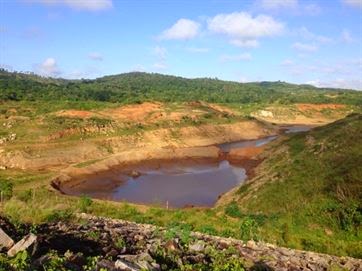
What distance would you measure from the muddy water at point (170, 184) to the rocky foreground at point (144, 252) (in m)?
23.3

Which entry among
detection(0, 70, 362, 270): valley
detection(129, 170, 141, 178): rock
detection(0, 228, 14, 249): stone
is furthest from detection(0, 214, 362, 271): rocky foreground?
detection(129, 170, 141, 178): rock

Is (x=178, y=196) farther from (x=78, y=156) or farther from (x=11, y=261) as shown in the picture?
(x=11, y=261)

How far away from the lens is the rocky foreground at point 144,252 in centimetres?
853

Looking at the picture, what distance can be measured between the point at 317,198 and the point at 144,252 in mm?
15624

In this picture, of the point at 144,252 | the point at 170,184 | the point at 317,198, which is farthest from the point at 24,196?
the point at 170,184

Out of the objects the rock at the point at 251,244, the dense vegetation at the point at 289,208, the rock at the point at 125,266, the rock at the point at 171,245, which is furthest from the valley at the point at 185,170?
the rock at the point at 125,266

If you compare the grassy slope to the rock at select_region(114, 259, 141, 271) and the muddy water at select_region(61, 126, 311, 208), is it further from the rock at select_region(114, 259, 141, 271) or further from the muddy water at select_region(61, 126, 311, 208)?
the rock at select_region(114, 259, 141, 271)

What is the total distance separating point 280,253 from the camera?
39.9 ft

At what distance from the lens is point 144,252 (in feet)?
33.2

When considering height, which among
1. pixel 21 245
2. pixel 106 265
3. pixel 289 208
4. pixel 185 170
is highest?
pixel 21 245

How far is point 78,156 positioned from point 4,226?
136ft

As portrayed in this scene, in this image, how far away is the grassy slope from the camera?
17.2m

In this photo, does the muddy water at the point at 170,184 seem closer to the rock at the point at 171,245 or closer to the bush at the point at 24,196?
the bush at the point at 24,196

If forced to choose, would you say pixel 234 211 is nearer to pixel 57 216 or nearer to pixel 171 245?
pixel 57 216
